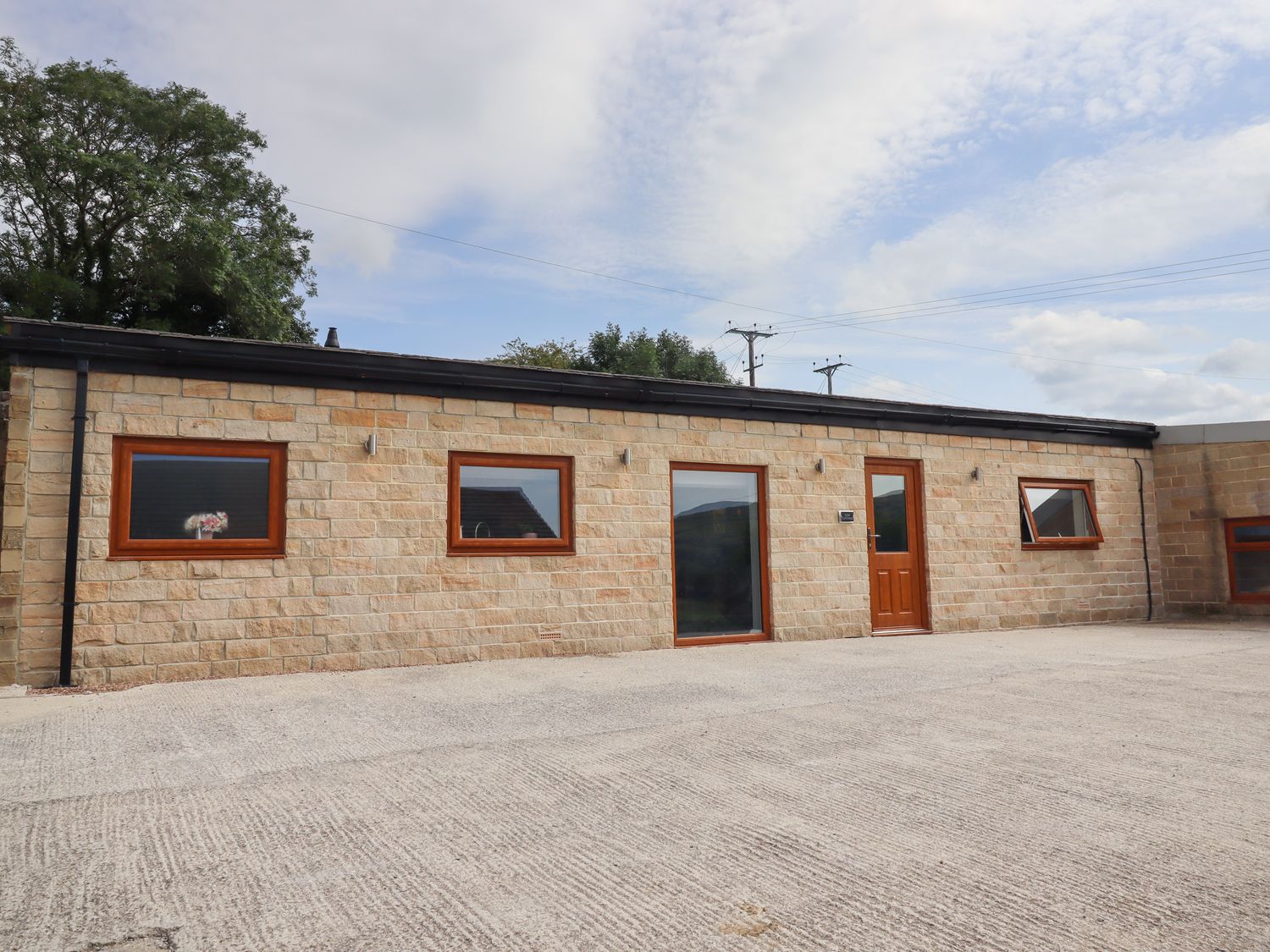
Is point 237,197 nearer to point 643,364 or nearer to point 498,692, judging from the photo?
point 643,364

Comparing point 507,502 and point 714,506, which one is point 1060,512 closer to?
point 714,506

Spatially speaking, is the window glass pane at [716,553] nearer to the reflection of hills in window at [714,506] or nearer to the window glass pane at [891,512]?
the reflection of hills in window at [714,506]

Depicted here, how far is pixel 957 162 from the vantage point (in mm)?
9938

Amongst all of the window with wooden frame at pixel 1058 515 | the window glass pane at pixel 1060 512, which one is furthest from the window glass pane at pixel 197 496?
the window glass pane at pixel 1060 512

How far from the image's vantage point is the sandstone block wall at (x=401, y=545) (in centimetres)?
666

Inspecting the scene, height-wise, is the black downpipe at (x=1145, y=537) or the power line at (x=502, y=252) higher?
the power line at (x=502, y=252)

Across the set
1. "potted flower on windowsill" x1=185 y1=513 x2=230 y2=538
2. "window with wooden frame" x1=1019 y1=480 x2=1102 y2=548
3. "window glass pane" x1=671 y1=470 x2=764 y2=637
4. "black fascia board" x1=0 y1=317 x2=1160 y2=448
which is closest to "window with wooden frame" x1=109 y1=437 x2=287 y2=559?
"potted flower on windowsill" x1=185 y1=513 x2=230 y2=538

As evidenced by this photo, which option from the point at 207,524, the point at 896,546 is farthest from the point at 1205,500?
the point at 207,524

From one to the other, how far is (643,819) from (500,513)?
5.30m

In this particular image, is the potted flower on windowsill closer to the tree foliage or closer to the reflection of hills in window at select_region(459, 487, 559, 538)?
the reflection of hills in window at select_region(459, 487, 559, 538)

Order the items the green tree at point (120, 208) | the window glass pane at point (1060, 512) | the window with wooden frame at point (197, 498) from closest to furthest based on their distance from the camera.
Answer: the window with wooden frame at point (197, 498) → the window glass pane at point (1060, 512) → the green tree at point (120, 208)

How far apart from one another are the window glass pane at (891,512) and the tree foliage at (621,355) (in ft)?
72.7

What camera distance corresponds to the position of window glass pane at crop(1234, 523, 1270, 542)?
12.0 meters

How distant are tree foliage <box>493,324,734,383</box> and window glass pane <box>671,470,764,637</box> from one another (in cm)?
2310
